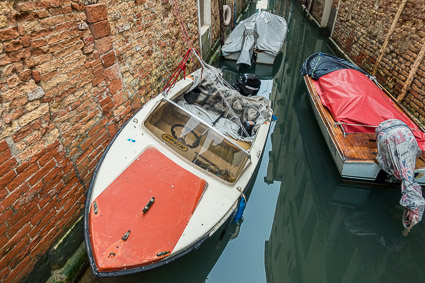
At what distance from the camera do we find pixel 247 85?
5.67m

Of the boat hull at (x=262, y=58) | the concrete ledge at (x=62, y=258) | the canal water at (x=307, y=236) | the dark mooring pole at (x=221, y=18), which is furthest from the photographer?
the dark mooring pole at (x=221, y=18)

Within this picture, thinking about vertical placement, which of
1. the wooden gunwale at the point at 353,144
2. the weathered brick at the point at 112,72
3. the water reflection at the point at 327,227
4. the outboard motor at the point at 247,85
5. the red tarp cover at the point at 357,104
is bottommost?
the water reflection at the point at 327,227

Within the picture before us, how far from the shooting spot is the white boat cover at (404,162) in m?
3.04

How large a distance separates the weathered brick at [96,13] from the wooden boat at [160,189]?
1073 mm

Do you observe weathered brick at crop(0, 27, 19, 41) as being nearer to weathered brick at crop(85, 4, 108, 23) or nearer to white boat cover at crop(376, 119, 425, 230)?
weathered brick at crop(85, 4, 108, 23)

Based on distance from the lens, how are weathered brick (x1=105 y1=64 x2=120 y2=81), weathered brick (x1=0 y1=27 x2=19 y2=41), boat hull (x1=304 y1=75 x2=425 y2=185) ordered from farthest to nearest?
1. boat hull (x1=304 y1=75 x2=425 y2=185)
2. weathered brick (x1=105 y1=64 x2=120 y2=81)
3. weathered brick (x1=0 y1=27 x2=19 y2=41)

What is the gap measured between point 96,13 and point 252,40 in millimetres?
6399

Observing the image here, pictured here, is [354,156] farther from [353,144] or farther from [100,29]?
[100,29]

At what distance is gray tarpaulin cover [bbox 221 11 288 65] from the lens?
316 inches

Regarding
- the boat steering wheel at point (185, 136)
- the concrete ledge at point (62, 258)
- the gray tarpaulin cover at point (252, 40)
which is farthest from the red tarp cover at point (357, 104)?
the concrete ledge at point (62, 258)

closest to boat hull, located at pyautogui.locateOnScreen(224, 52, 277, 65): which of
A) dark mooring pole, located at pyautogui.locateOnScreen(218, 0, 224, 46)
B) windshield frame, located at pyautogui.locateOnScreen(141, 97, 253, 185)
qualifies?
dark mooring pole, located at pyautogui.locateOnScreen(218, 0, 224, 46)

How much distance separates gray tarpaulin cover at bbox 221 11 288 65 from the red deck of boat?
19.7ft

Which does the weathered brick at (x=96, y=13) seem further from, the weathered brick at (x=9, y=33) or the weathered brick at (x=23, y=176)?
the weathered brick at (x=23, y=176)

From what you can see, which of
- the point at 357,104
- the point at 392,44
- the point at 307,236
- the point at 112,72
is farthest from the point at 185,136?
the point at 392,44
